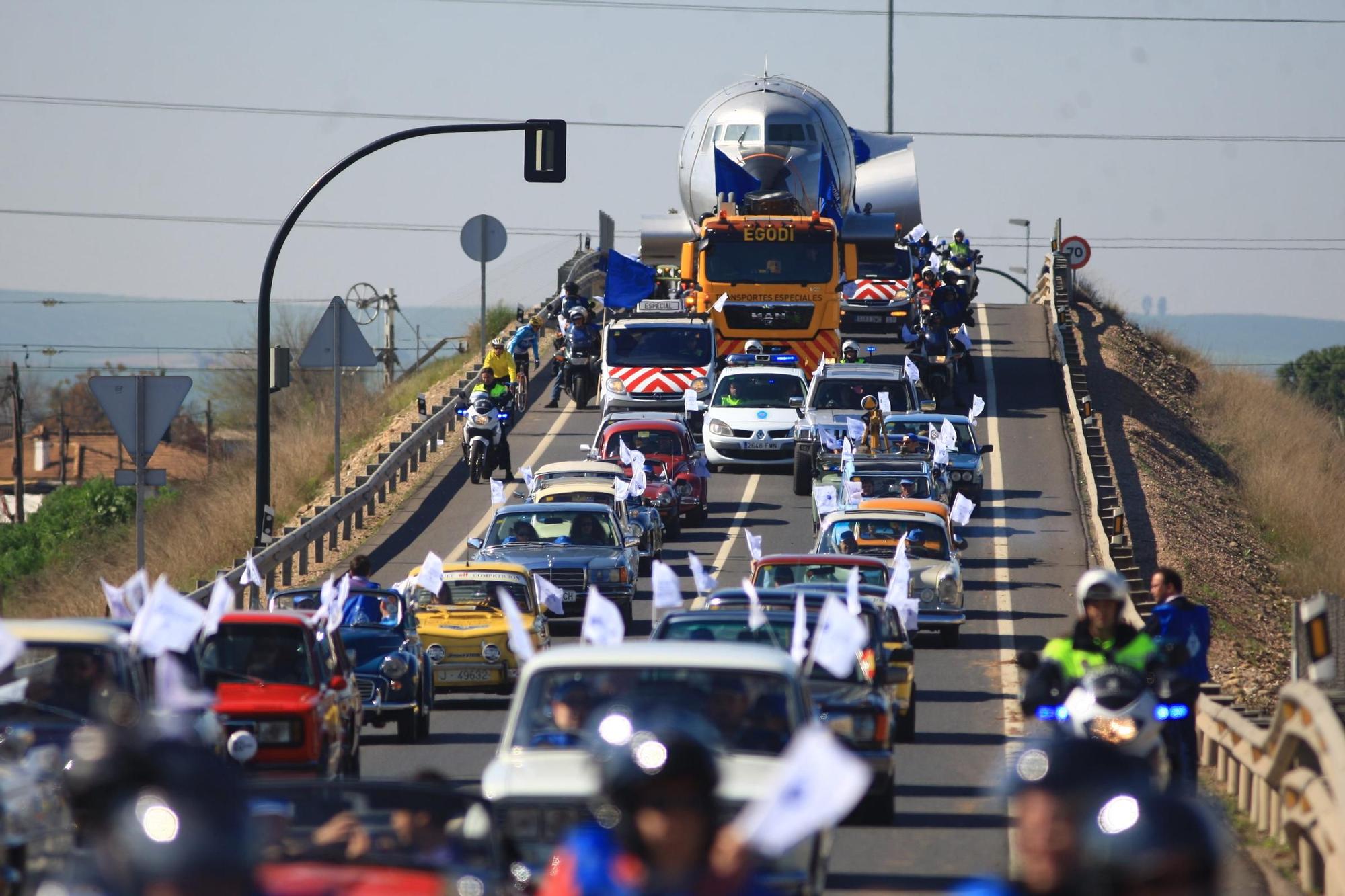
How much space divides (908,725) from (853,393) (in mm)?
19191

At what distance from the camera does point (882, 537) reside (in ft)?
81.6

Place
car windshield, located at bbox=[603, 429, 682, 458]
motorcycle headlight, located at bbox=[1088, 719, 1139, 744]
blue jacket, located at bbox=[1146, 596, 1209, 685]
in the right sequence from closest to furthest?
motorcycle headlight, located at bbox=[1088, 719, 1139, 744] < blue jacket, located at bbox=[1146, 596, 1209, 685] < car windshield, located at bbox=[603, 429, 682, 458]

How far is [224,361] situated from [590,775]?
89594 millimetres

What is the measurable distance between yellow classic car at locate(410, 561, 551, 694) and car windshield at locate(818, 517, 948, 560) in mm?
4946

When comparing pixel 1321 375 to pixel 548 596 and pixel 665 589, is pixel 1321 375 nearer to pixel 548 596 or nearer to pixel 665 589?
pixel 548 596

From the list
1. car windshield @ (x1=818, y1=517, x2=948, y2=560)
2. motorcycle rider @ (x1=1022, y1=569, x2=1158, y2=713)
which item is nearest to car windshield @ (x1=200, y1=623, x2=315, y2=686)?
motorcycle rider @ (x1=1022, y1=569, x2=1158, y2=713)

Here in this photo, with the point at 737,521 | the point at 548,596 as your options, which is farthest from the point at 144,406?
the point at 737,521

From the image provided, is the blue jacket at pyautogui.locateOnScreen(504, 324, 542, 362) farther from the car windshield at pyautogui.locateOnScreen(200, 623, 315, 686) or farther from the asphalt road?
the car windshield at pyautogui.locateOnScreen(200, 623, 315, 686)

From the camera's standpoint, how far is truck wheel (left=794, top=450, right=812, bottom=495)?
35.3 meters

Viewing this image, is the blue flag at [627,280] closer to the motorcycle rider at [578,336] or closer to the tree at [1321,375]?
the motorcycle rider at [578,336]

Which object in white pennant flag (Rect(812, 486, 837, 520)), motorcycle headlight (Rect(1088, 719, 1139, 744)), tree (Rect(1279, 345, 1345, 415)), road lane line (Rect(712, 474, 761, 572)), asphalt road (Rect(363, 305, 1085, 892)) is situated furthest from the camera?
tree (Rect(1279, 345, 1345, 415))

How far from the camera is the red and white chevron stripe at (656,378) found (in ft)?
131

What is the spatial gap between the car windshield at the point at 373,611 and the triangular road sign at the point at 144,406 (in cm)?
245

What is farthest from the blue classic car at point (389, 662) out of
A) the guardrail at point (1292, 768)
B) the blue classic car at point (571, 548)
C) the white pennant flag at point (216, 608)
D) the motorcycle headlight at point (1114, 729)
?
the motorcycle headlight at point (1114, 729)
